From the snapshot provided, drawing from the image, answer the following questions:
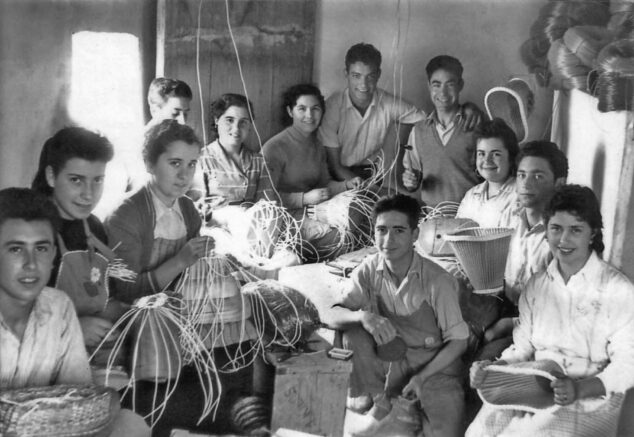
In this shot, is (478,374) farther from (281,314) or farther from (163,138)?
(163,138)

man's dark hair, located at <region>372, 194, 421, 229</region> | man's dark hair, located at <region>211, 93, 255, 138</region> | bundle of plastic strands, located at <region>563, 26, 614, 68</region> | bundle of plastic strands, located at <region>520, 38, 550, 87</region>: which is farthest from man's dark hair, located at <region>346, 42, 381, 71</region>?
man's dark hair, located at <region>372, 194, 421, 229</region>

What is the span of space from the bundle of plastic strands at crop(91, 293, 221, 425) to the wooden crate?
302mm

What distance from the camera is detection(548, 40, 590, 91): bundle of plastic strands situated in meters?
5.01

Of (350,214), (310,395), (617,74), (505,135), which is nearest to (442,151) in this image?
(505,135)

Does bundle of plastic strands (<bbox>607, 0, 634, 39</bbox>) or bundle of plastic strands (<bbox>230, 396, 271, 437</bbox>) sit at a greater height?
bundle of plastic strands (<bbox>607, 0, 634, 39</bbox>)

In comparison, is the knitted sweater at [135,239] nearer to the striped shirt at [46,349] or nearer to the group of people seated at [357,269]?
the group of people seated at [357,269]

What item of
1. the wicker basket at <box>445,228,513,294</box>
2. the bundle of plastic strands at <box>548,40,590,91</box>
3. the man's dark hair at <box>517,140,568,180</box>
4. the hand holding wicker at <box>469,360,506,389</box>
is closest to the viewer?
the hand holding wicker at <box>469,360,506,389</box>

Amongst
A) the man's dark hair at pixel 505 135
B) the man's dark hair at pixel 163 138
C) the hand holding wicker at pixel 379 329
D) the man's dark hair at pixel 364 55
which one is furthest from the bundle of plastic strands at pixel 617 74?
the man's dark hair at pixel 163 138

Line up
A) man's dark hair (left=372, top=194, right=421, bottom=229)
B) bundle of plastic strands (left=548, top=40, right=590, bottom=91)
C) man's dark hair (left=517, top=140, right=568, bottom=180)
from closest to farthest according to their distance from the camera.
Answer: man's dark hair (left=372, top=194, right=421, bottom=229), man's dark hair (left=517, top=140, right=568, bottom=180), bundle of plastic strands (left=548, top=40, right=590, bottom=91)

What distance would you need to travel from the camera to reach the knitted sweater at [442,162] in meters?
5.48

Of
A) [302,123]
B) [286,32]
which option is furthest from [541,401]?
[286,32]

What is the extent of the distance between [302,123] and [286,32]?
0.54 metres

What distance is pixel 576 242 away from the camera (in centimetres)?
425

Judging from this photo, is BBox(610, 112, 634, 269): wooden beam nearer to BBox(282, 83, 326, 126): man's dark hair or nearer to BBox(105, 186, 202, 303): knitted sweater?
BBox(282, 83, 326, 126): man's dark hair
